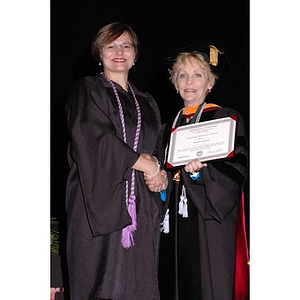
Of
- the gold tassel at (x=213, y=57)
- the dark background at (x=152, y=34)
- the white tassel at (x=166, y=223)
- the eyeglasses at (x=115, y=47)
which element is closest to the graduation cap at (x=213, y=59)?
the gold tassel at (x=213, y=57)

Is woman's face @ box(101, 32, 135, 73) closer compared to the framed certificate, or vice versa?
the framed certificate

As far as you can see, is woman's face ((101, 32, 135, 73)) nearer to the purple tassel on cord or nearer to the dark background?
the purple tassel on cord

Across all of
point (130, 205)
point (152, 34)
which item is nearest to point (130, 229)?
point (130, 205)

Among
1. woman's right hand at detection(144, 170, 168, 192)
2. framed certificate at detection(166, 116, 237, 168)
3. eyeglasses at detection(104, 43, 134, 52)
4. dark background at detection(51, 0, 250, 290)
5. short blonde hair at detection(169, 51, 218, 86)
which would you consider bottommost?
woman's right hand at detection(144, 170, 168, 192)

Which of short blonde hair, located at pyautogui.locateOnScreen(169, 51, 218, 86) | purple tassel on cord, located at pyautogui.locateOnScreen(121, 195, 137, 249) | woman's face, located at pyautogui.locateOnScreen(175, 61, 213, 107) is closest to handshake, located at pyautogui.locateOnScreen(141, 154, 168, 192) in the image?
purple tassel on cord, located at pyautogui.locateOnScreen(121, 195, 137, 249)

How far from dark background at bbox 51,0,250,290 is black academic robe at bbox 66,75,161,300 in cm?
217

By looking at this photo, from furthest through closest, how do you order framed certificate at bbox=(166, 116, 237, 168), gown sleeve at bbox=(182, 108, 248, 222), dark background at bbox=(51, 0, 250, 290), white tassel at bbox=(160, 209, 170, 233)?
dark background at bbox=(51, 0, 250, 290)
white tassel at bbox=(160, 209, 170, 233)
gown sleeve at bbox=(182, 108, 248, 222)
framed certificate at bbox=(166, 116, 237, 168)

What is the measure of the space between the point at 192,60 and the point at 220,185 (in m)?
0.67

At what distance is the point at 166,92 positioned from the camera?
5766mm

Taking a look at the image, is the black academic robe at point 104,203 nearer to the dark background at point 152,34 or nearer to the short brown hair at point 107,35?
the short brown hair at point 107,35

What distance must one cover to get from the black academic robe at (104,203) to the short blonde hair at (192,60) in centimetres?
35

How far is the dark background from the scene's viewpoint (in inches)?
214

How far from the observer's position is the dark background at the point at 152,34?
543cm

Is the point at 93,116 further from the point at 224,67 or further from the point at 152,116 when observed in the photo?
the point at 224,67
